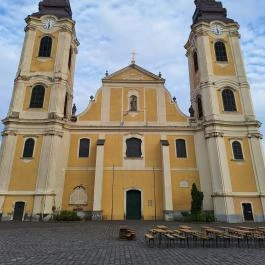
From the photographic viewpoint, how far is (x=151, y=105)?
25.2m

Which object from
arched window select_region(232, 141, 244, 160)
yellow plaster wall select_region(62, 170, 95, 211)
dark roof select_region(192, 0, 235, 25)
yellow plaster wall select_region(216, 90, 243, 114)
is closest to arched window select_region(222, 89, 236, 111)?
yellow plaster wall select_region(216, 90, 243, 114)

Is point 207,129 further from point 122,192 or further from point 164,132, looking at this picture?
point 122,192

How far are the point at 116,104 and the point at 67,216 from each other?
10.6 metres

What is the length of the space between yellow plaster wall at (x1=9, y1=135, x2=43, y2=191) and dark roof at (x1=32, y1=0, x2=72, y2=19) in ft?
46.3

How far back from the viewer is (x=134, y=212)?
21891 millimetres

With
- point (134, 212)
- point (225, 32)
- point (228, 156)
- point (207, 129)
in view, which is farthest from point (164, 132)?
point (225, 32)

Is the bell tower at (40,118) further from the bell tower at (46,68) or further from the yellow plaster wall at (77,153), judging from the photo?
the yellow plaster wall at (77,153)

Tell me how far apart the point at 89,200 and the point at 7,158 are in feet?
23.6

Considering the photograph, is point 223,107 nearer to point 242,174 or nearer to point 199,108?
point 199,108

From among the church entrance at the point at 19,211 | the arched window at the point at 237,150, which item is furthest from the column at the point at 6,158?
the arched window at the point at 237,150

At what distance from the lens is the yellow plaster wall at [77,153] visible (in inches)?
901

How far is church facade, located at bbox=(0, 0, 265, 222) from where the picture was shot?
2116 cm

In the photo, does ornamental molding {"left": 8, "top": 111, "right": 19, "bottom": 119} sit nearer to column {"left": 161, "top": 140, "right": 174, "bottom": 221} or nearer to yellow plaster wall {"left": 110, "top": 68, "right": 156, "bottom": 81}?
yellow plaster wall {"left": 110, "top": 68, "right": 156, "bottom": 81}

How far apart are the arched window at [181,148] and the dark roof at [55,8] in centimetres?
1698
